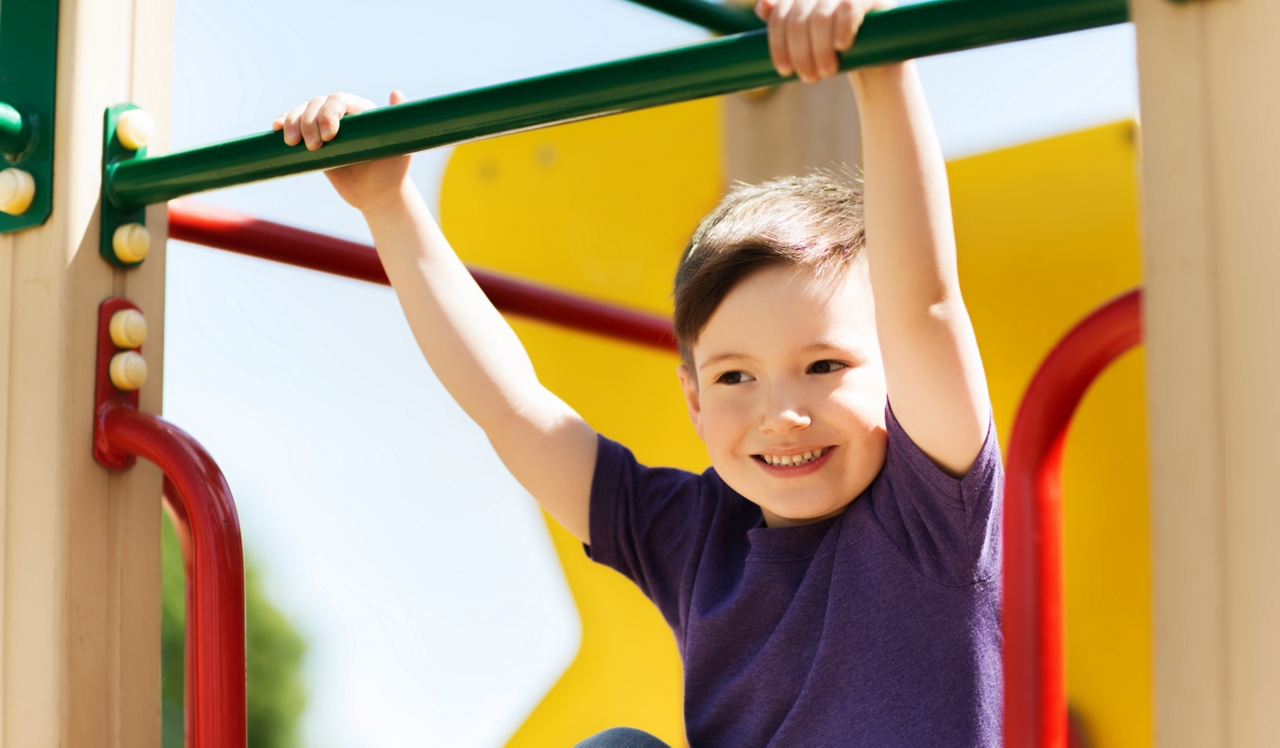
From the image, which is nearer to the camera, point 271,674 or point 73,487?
point 73,487

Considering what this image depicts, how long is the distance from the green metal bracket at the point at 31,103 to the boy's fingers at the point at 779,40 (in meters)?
0.57

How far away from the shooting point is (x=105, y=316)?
870mm

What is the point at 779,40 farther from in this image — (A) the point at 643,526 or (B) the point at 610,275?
(B) the point at 610,275

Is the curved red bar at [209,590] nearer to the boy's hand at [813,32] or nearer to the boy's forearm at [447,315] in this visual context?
the boy's forearm at [447,315]

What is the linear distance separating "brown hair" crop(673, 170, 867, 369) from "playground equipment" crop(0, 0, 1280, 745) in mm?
239

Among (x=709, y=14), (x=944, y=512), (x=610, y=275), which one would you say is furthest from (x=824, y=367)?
(x=610, y=275)

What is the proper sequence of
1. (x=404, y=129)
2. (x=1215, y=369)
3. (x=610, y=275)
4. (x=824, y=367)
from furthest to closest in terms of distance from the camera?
(x=610, y=275), (x=824, y=367), (x=404, y=129), (x=1215, y=369)

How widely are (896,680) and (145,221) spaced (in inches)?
25.3

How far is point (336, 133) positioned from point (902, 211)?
37 centimetres

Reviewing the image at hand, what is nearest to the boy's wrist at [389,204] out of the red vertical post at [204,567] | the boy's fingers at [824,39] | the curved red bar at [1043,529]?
the red vertical post at [204,567]

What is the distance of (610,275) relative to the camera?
1.79 m

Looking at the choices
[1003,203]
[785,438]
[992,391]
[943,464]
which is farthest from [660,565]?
[1003,203]

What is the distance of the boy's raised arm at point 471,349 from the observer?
94 cm

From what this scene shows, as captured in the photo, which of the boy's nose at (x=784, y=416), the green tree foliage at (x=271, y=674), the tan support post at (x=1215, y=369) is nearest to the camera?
the tan support post at (x=1215, y=369)
